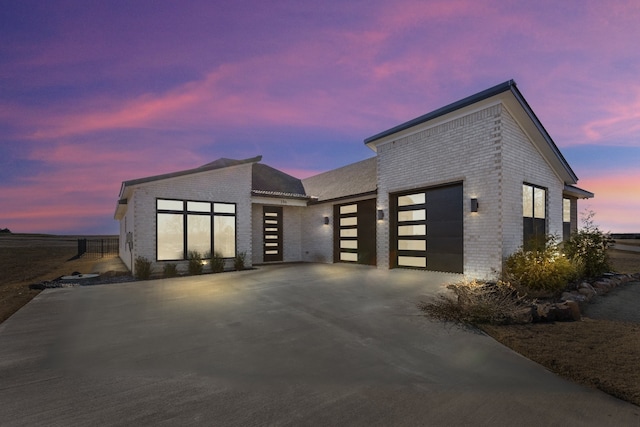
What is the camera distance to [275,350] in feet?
12.7

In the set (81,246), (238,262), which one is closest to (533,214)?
(238,262)

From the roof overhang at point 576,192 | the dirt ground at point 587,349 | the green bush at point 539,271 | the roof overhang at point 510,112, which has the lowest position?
the dirt ground at point 587,349

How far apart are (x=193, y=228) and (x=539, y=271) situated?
11655 mm

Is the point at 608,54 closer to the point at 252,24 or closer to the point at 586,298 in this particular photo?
the point at 586,298

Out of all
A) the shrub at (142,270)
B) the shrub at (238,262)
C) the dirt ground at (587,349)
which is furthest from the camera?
the shrub at (238,262)

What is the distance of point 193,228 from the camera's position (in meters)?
11.8

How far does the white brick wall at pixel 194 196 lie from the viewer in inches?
421

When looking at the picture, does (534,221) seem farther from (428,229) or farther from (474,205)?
(428,229)

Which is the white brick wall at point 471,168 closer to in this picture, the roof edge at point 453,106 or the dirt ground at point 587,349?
the roof edge at point 453,106

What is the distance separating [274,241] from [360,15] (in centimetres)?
1074

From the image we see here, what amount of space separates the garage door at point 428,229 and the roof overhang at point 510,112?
2.22 meters

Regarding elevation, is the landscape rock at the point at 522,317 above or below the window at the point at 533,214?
below

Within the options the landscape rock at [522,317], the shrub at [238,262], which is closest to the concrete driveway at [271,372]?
the landscape rock at [522,317]

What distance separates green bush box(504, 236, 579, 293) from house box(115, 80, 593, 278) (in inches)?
18.6
